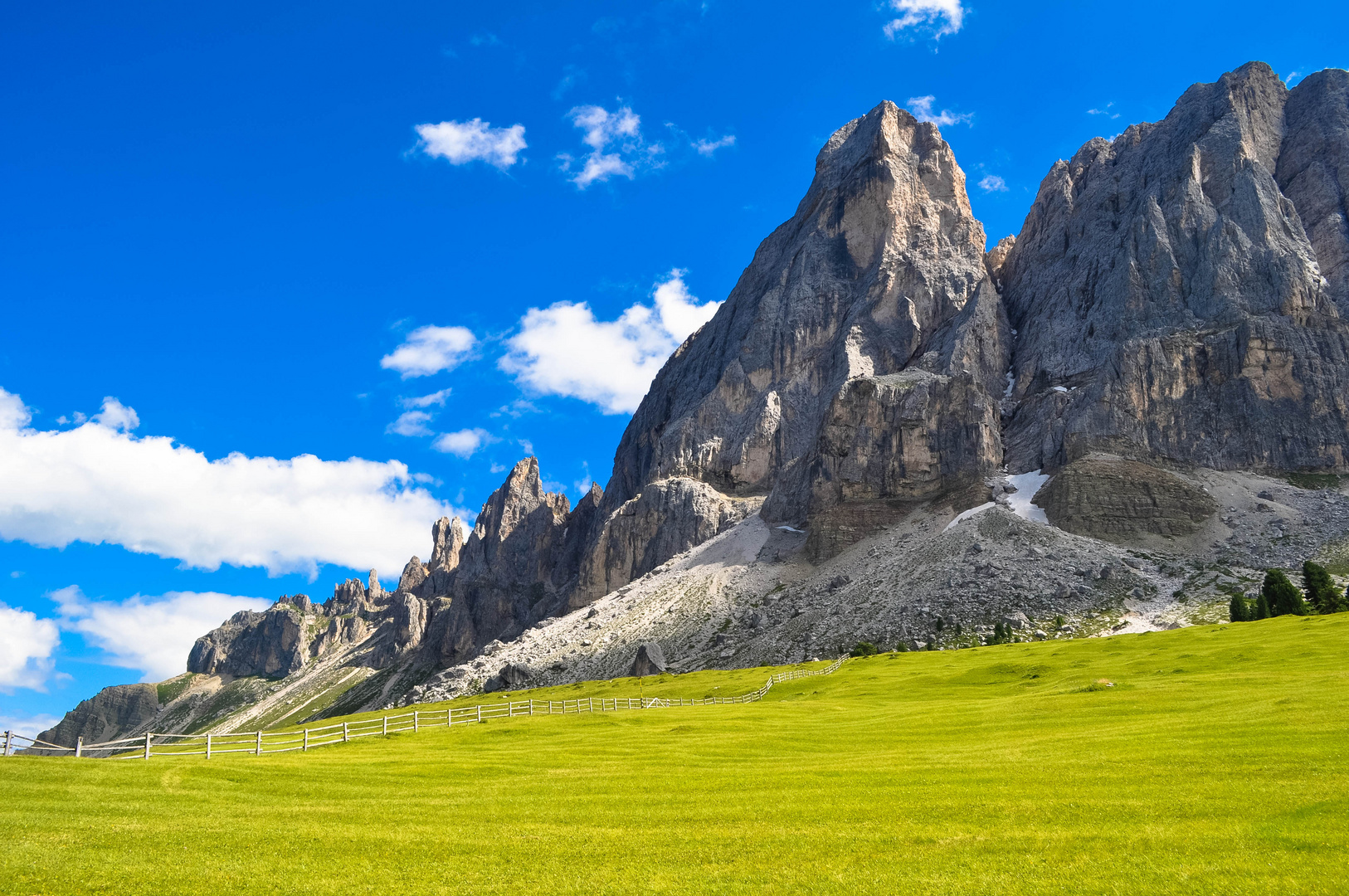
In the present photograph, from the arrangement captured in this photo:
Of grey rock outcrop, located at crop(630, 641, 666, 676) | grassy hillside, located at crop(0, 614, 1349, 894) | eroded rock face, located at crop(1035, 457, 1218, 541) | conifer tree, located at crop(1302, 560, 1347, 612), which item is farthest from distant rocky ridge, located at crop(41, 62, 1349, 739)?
grassy hillside, located at crop(0, 614, 1349, 894)

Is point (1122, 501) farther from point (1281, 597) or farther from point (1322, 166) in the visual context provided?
point (1322, 166)

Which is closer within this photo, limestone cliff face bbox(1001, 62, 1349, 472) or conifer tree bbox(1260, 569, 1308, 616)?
conifer tree bbox(1260, 569, 1308, 616)

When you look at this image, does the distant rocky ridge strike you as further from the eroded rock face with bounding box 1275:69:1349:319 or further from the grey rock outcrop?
the grey rock outcrop

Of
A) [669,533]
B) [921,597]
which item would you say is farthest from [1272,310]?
[669,533]

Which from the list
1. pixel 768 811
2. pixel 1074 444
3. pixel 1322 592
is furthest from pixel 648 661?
pixel 768 811

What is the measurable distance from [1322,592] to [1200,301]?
316 ft

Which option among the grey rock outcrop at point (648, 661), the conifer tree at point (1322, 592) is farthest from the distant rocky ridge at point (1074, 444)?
the conifer tree at point (1322, 592)

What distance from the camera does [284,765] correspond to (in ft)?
95.4

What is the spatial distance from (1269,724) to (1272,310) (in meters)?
153

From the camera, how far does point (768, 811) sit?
20641 mm

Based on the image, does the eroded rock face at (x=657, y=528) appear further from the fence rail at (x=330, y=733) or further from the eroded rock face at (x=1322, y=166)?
the eroded rock face at (x=1322, y=166)

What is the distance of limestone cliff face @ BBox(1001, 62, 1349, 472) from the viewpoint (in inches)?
5487

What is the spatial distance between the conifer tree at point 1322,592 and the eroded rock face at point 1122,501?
45.9m

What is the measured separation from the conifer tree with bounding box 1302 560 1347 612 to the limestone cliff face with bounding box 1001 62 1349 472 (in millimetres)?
61506
